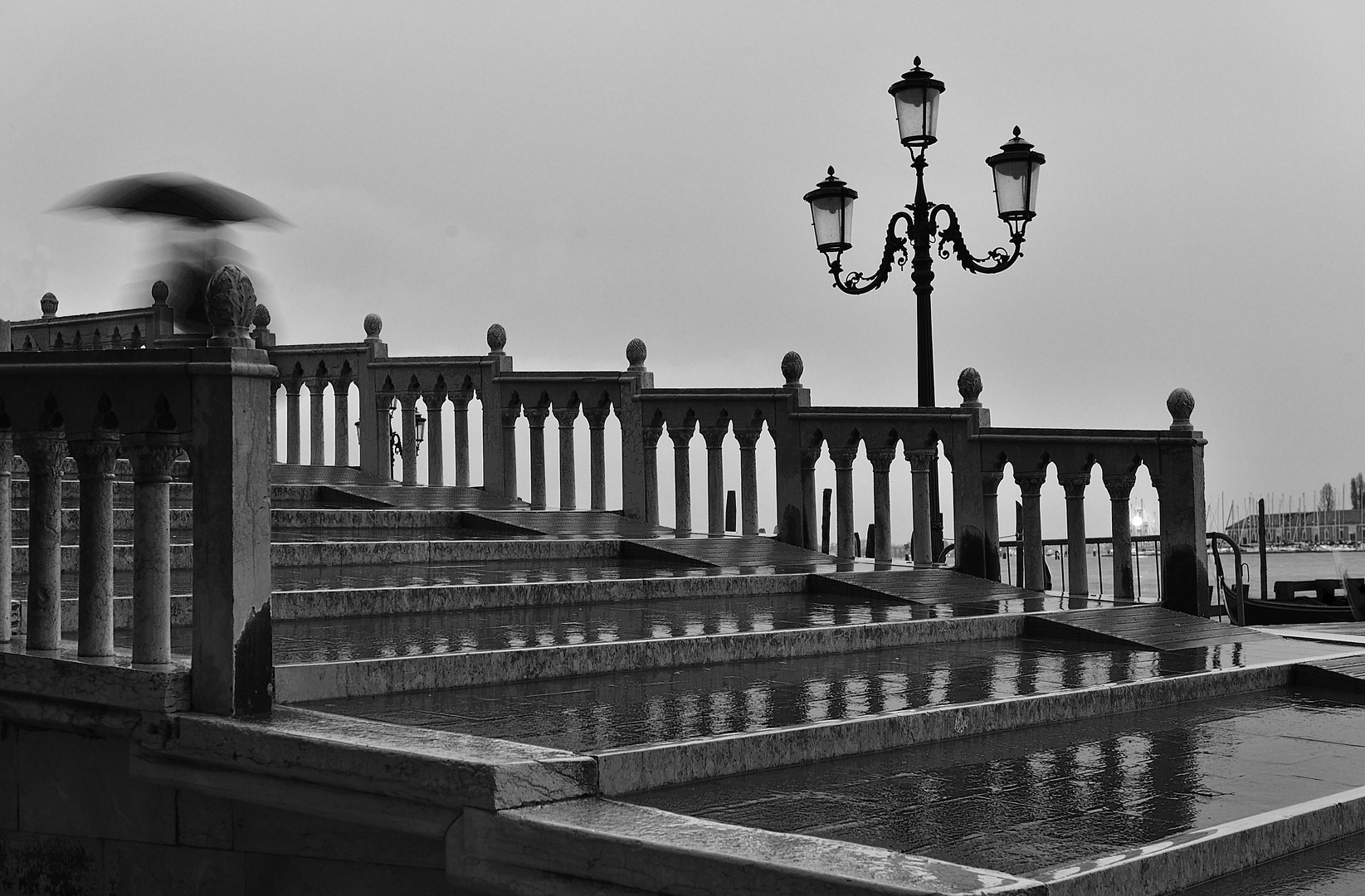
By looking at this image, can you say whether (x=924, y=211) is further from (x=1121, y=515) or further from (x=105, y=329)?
(x=105, y=329)

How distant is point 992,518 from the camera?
10.4 m

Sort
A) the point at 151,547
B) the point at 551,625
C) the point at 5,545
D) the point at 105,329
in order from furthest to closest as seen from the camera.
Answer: the point at 105,329, the point at 551,625, the point at 5,545, the point at 151,547

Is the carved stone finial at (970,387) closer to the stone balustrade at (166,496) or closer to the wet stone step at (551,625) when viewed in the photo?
the wet stone step at (551,625)

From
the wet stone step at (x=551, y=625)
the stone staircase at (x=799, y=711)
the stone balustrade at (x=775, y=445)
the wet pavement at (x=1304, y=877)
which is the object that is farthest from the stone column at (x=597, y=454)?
the wet pavement at (x=1304, y=877)

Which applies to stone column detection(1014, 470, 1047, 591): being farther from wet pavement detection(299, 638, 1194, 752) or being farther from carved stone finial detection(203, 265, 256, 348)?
carved stone finial detection(203, 265, 256, 348)

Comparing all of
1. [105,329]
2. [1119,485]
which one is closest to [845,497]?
[1119,485]

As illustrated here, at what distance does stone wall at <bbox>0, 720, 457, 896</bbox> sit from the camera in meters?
4.53

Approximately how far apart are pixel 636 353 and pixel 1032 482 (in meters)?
3.72

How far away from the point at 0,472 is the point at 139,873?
170 centimetres

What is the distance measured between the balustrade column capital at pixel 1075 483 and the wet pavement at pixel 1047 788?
3566mm

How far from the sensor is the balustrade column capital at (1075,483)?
9602 mm

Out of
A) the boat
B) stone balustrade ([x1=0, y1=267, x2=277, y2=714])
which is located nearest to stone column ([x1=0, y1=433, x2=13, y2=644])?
stone balustrade ([x1=0, y1=267, x2=277, y2=714])

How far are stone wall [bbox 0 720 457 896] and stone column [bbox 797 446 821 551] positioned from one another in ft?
22.5

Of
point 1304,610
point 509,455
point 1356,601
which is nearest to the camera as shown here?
point 509,455
